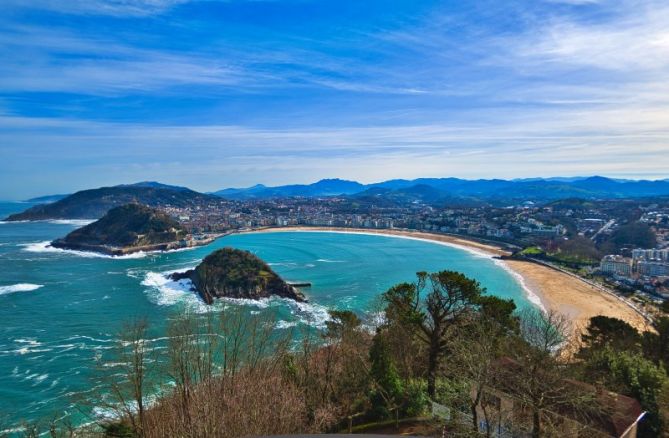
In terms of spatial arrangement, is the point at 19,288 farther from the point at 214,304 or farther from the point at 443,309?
the point at 443,309

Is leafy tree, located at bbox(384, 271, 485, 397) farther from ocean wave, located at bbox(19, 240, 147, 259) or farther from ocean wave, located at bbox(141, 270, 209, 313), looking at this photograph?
ocean wave, located at bbox(19, 240, 147, 259)

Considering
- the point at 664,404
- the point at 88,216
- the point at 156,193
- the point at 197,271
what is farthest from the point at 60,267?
the point at 156,193

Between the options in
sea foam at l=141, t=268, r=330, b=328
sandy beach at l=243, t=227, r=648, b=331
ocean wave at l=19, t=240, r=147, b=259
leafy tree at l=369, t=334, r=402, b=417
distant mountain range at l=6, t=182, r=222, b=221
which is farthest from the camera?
distant mountain range at l=6, t=182, r=222, b=221

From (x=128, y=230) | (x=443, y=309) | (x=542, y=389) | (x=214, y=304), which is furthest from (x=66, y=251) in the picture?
(x=542, y=389)

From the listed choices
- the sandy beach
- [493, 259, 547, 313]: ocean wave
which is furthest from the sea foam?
[493, 259, 547, 313]: ocean wave

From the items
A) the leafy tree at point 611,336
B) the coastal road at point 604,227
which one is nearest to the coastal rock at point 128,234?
the leafy tree at point 611,336
